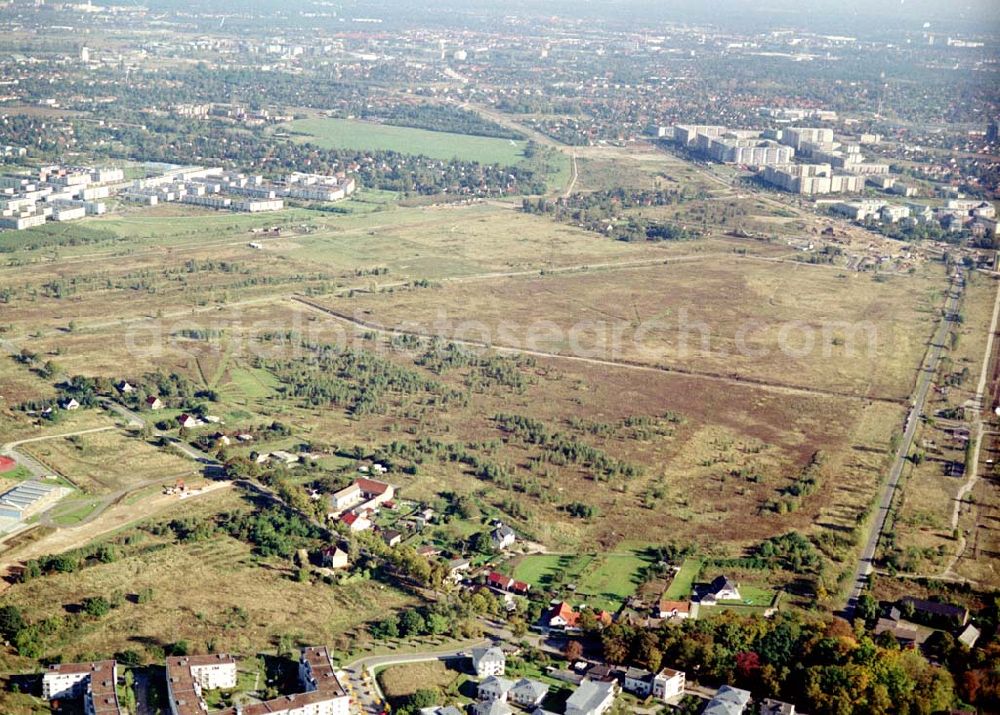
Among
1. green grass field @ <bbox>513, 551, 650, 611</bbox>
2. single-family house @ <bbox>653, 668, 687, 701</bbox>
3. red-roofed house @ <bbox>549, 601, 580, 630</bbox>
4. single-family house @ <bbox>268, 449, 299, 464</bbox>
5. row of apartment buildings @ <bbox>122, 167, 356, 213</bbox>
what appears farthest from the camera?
row of apartment buildings @ <bbox>122, 167, 356, 213</bbox>

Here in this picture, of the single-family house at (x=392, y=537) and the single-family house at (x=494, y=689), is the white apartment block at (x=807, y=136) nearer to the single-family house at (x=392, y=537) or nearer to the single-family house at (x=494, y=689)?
the single-family house at (x=392, y=537)

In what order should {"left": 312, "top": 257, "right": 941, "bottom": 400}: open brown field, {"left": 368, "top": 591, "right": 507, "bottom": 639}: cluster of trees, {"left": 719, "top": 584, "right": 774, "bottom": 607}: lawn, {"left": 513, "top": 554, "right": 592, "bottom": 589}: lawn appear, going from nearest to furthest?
1. {"left": 368, "top": 591, "right": 507, "bottom": 639}: cluster of trees
2. {"left": 719, "top": 584, "right": 774, "bottom": 607}: lawn
3. {"left": 513, "top": 554, "right": 592, "bottom": 589}: lawn
4. {"left": 312, "top": 257, "right": 941, "bottom": 400}: open brown field

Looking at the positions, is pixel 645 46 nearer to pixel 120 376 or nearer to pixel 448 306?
pixel 448 306

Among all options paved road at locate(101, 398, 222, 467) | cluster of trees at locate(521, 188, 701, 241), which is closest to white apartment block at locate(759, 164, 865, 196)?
cluster of trees at locate(521, 188, 701, 241)

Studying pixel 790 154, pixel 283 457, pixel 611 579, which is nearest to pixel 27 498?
pixel 283 457

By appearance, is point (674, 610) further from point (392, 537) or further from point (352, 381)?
point (352, 381)

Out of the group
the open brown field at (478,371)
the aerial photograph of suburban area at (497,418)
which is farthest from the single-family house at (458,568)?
the open brown field at (478,371)

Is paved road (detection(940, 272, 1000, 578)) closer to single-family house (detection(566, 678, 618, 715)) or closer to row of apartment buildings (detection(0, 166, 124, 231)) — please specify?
single-family house (detection(566, 678, 618, 715))
